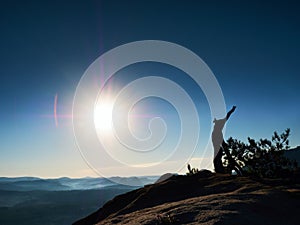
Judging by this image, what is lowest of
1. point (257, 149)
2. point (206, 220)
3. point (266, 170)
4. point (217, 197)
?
point (206, 220)

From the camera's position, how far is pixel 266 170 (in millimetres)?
26938

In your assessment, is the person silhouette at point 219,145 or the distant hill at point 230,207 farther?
the person silhouette at point 219,145

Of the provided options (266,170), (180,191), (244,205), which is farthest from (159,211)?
(266,170)

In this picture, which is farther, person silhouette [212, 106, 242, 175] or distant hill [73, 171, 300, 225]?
person silhouette [212, 106, 242, 175]

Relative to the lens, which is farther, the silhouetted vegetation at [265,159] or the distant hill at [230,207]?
the silhouetted vegetation at [265,159]

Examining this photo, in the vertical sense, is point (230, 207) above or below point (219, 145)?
below

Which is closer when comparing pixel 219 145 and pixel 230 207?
pixel 230 207

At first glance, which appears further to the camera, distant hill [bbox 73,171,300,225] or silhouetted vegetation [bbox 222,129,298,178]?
silhouetted vegetation [bbox 222,129,298,178]

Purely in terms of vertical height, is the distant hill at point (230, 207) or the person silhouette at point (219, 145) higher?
the person silhouette at point (219, 145)

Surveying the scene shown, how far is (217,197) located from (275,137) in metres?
15.6

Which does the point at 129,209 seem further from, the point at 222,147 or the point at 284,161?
the point at 284,161

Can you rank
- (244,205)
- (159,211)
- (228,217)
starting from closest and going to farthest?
(228,217) → (244,205) → (159,211)

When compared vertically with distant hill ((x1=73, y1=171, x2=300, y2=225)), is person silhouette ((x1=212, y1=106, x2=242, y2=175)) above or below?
above

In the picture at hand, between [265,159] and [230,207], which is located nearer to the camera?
[230,207]
